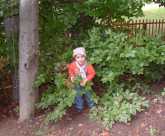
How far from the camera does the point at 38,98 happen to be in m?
6.74

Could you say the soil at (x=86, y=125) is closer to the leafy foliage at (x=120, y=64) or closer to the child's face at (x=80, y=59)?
the leafy foliage at (x=120, y=64)

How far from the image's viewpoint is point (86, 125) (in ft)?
20.2

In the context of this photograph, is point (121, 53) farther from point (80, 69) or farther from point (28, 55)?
point (28, 55)

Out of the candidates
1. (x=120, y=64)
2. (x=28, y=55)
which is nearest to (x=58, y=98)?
(x=28, y=55)

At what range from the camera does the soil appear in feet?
19.2

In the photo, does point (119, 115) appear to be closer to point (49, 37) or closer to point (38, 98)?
point (38, 98)

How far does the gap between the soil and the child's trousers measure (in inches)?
5.3

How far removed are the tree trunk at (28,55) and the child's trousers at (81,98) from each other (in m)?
0.72

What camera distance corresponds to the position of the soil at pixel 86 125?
19.2 feet

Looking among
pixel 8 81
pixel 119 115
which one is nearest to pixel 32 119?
pixel 8 81

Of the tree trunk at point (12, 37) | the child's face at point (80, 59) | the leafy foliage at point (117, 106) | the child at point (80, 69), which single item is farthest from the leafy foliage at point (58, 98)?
the tree trunk at point (12, 37)

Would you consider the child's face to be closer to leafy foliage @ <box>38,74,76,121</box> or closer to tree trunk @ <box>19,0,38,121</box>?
leafy foliage @ <box>38,74,76,121</box>

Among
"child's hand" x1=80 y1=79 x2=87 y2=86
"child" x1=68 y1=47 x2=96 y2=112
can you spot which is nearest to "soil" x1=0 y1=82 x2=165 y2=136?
"child" x1=68 y1=47 x2=96 y2=112

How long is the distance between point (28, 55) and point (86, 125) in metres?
1.34
